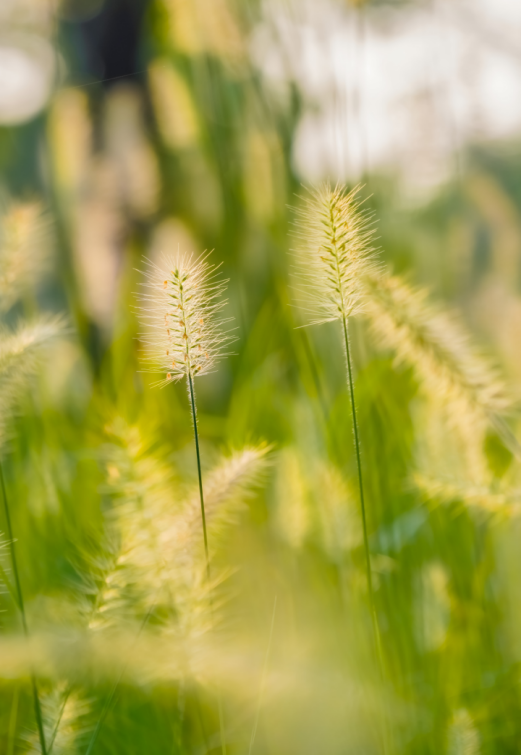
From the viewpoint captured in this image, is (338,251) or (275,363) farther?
(275,363)

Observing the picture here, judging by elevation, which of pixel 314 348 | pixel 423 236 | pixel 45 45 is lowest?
pixel 314 348

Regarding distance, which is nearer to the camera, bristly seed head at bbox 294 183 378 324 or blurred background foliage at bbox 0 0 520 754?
bristly seed head at bbox 294 183 378 324

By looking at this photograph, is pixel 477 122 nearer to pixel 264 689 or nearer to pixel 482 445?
pixel 482 445

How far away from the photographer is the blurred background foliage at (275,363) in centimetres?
46

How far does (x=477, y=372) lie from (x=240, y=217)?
27 centimetres

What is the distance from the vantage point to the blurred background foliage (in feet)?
1.51

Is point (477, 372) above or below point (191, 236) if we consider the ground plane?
below

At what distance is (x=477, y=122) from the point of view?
48 centimetres

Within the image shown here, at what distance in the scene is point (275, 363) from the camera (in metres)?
0.49

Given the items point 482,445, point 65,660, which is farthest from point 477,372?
point 65,660

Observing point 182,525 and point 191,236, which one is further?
point 191,236

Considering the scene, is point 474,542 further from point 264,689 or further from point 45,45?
point 45,45

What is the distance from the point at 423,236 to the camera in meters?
0.50

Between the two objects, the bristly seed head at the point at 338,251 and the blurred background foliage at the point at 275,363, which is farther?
the blurred background foliage at the point at 275,363
